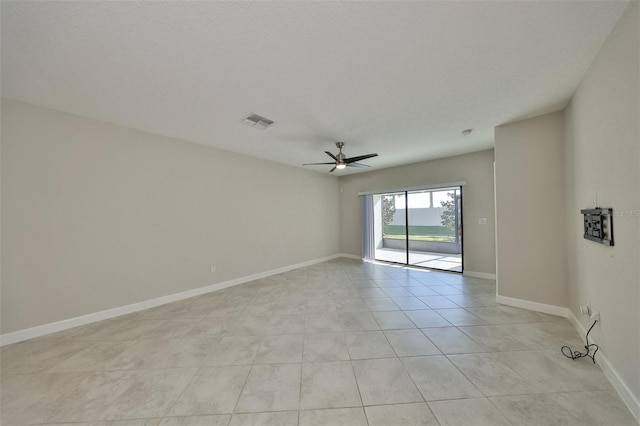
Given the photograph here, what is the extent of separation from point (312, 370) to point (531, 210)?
11.8 feet

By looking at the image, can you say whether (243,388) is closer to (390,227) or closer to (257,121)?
(257,121)

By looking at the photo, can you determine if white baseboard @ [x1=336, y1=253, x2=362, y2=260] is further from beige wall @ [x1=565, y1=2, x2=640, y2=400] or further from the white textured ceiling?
beige wall @ [x1=565, y1=2, x2=640, y2=400]

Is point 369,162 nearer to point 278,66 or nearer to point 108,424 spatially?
point 278,66

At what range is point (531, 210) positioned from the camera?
9.71 ft

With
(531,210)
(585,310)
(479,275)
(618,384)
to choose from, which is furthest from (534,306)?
(479,275)

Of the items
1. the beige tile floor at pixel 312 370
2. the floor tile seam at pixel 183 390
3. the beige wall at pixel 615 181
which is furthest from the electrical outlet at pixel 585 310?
the floor tile seam at pixel 183 390

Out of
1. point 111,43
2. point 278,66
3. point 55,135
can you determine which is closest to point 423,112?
point 278,66

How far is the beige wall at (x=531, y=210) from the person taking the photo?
9.16 feet

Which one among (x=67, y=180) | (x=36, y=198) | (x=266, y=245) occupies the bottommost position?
(x=266, y=245)

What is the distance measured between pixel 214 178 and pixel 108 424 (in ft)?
11.5

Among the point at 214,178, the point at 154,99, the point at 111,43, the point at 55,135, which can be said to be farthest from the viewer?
the point at 214,178

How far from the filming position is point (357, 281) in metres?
4.43

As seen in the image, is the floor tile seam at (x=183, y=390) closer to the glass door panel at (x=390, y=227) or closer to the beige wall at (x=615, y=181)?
the beige wall at (x=615, y=181)

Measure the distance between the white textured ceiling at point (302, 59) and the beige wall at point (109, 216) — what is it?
467 millimetres
